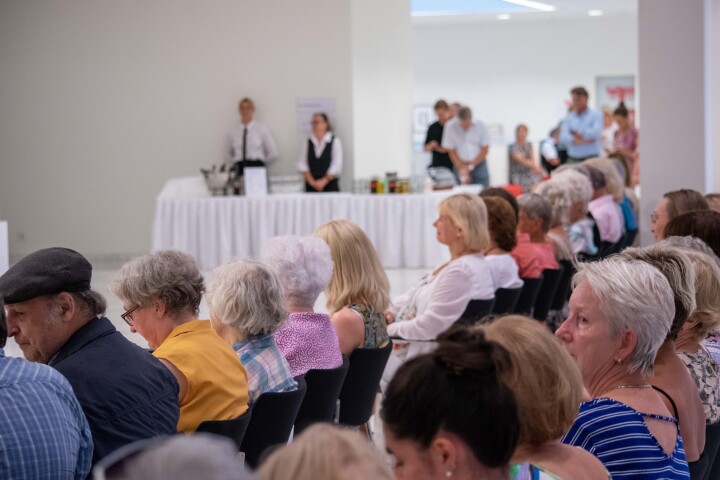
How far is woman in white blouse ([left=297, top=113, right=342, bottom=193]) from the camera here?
13508mm

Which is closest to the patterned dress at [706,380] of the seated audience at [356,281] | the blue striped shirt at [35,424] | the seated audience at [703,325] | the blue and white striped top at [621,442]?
the seated audience at [703,325]

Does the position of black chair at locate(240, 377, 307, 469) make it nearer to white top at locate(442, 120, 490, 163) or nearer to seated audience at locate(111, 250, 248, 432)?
seated audience at locate(111, 250, 248, 432)

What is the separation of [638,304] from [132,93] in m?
12.8

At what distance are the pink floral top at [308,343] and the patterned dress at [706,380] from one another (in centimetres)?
125

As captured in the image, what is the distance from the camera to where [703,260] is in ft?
9.89

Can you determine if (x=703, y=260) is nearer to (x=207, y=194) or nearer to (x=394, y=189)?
(x=394, y=189)

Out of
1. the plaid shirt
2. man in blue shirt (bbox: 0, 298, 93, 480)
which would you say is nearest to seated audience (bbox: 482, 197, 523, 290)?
the plaid shirt

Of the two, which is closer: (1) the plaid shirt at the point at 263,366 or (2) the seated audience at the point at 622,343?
(2) the seated audience at the point at 622,343

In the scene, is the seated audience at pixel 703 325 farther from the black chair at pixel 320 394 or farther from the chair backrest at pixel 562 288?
the chair backrest at pixel 562 288

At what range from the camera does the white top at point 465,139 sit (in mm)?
14945

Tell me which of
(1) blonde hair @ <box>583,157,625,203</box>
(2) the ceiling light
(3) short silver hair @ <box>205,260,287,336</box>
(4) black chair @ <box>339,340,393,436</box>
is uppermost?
(2) the ceiling light

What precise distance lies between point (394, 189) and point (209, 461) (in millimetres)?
11389

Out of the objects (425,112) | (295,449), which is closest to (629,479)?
(295,449)

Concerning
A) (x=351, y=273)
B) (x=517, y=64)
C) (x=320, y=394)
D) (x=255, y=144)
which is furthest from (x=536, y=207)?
(x=517, y=64)
